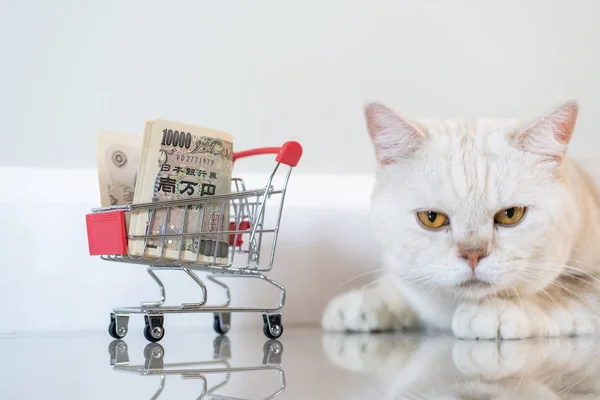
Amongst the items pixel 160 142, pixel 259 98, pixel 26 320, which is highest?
pixel 259 98

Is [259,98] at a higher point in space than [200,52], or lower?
lower

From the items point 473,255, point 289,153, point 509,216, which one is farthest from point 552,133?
point 289,153

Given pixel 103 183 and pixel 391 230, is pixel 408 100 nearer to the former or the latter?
pixel 391 230

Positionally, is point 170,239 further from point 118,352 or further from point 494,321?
point 494,321

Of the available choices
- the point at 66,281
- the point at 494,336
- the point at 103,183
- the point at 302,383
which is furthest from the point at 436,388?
the point at 66,281

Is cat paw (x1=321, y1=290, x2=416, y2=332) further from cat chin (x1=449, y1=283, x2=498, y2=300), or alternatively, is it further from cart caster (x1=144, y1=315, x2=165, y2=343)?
cart caster (x1=144, y1=315, x2=165, y2=343)

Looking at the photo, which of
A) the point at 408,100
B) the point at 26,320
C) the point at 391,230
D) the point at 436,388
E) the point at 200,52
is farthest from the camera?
the point at 408,100

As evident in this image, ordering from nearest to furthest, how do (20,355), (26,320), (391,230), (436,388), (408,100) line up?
(436,388) → (20,355) → (391,230) → (26,320) → (408,100)

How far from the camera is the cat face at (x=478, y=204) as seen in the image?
1.25 m

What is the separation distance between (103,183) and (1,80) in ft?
1.58

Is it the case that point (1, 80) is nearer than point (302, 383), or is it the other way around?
point (302, 383)

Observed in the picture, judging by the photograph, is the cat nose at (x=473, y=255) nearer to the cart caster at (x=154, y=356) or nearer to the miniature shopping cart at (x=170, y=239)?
the miniature shopping cart at (x=170, y=239)

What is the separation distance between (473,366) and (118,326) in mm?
752

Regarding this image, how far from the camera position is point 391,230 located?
1.38 m
